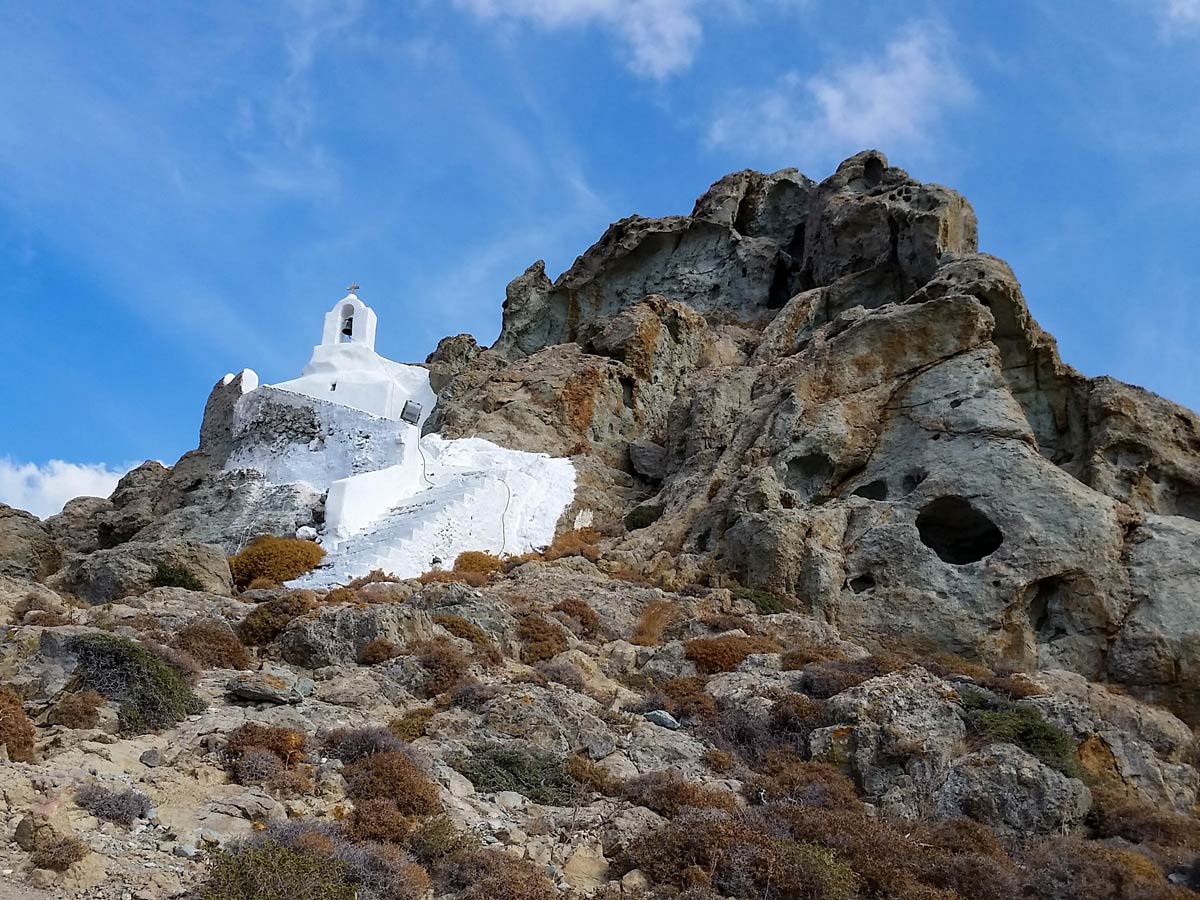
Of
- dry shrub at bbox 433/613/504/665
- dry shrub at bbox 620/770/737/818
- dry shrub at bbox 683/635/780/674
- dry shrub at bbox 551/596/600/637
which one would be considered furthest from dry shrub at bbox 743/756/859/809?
dry shrub at bbox 551/596/600/637

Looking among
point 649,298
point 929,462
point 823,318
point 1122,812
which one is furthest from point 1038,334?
point 1122,812

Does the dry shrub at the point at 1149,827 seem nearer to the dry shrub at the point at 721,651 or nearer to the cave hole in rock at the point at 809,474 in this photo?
the dry shrub at the point at 721,651

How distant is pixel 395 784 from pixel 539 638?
20.9 ft

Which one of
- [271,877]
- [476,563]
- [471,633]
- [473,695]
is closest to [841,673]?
[471,633]

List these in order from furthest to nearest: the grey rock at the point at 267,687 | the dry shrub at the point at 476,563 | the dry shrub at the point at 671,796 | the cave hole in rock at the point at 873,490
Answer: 1. the dry shrub at the point at 476,563
2. the cave hole in rock at the point at 873,490
3. the grey rock at the point at 267,687
4. the dry shrub at the point at 671,796

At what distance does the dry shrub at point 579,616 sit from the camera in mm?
18203

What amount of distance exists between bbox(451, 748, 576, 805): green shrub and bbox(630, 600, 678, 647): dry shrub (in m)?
6.49

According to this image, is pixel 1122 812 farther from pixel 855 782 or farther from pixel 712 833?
pixel 712 833

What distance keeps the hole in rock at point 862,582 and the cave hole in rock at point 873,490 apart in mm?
2740

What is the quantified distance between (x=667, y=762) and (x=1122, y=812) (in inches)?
210

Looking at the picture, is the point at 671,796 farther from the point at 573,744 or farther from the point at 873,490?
the point at 873,490

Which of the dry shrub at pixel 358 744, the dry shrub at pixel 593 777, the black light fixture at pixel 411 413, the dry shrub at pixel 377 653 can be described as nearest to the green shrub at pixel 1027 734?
the dry shrub at pixel 593 777

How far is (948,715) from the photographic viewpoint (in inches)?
545

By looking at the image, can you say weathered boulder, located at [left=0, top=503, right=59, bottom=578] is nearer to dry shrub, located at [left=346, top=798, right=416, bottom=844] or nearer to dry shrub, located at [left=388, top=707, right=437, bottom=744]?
dry shrub, located at [left=388, top=707, right=437, bottom=744]
